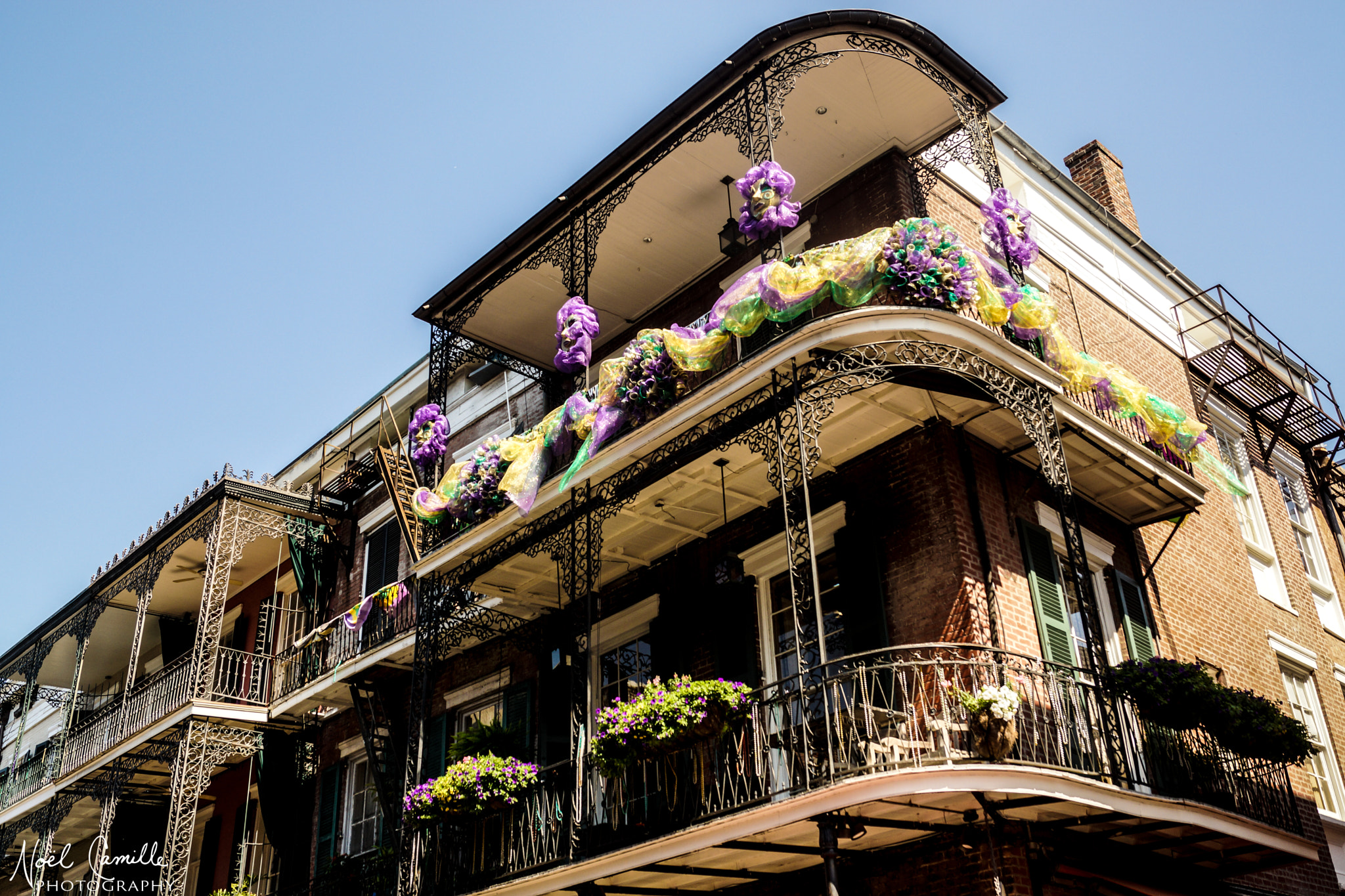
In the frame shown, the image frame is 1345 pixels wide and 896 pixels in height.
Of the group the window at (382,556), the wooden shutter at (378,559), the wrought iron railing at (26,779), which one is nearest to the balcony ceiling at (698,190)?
the window at (382,556)

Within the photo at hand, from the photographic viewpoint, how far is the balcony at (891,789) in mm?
7934

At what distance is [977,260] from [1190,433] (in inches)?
142

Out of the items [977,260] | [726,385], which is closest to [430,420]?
[726,385]

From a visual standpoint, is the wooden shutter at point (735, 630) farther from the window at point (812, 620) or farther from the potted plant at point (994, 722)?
the potted plant at point (994, 722)

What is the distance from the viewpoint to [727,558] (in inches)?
447

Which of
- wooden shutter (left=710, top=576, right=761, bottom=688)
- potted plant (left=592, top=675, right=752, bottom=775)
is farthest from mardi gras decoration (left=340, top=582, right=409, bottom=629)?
potted plant (left=592, top=675, right=752, bottom=775)

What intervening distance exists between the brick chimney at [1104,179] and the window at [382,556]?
38.5 feet

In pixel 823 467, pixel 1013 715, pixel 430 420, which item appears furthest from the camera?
pixel 430 420

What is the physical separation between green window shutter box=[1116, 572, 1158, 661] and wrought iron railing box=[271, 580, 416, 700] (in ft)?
26.8

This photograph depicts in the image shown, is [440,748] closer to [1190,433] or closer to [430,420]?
[430,420]

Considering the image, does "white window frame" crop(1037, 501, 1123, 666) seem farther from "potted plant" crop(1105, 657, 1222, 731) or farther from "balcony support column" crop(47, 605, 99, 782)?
"balcony support column" crop(47, 605, 99, 782)

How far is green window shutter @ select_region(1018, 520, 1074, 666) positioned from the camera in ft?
33.6

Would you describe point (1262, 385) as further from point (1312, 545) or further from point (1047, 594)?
point (1047, 594)

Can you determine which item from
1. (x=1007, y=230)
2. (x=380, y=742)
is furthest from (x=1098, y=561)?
(x=380, y=742)
